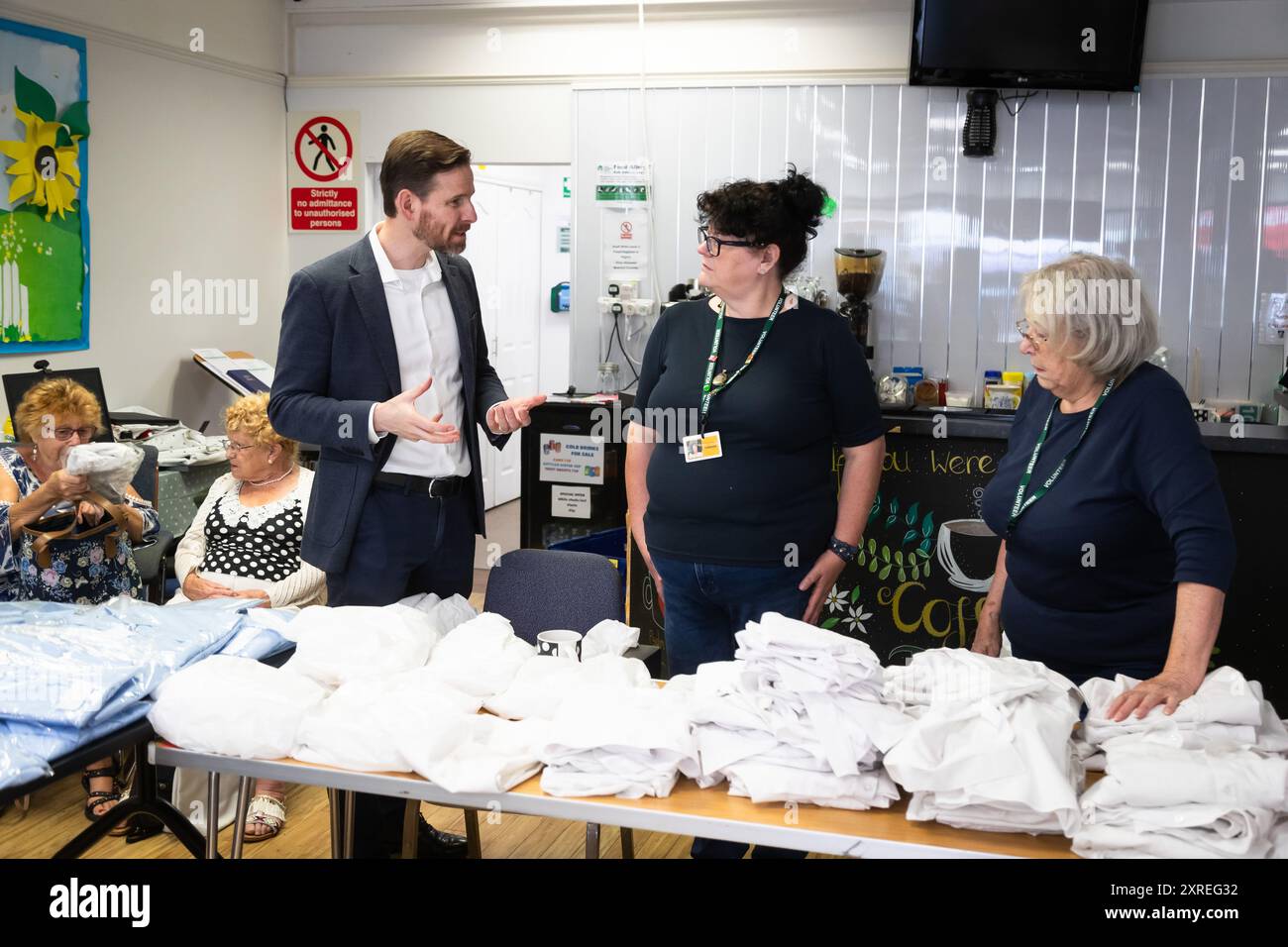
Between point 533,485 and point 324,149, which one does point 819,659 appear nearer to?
point 533,485

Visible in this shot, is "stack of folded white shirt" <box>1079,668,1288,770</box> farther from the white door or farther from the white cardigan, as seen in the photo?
the white door

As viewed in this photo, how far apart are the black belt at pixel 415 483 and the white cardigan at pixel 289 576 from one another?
0.78 metres

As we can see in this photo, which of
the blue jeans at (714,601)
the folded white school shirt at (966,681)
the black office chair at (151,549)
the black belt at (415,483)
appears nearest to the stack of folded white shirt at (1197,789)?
the folded white school shirt at (966,681)

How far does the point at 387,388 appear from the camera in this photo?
8.97 feet

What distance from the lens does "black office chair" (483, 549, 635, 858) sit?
296 centimetres

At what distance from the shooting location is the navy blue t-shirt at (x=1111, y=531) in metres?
2.06

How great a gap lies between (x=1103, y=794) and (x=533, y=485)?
4155 mm

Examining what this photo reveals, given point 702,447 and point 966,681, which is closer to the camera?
point 966,681

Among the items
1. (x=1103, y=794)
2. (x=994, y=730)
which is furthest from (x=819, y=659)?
(x=1103, y=794)

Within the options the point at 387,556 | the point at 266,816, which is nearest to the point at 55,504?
the point at 266,816

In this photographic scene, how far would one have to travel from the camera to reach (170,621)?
233 cm

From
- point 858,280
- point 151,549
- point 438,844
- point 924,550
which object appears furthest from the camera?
point 858,280

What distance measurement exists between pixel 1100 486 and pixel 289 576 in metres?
2.34

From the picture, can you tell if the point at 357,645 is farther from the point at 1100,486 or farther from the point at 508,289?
the point at 508,289
